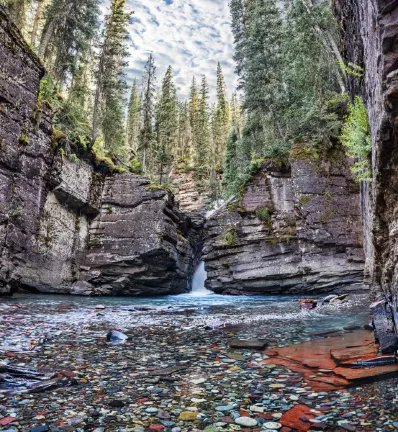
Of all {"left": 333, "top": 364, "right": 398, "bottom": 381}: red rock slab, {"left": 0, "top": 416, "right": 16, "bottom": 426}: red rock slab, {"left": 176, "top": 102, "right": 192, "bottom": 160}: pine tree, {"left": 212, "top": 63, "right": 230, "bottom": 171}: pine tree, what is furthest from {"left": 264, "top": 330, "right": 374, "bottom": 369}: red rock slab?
{"left": 176, "top": 102, "right": 192, "bottom": 160}: pine tree

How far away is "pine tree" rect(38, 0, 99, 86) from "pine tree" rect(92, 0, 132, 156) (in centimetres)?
181

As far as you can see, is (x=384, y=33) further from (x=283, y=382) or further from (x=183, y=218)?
(x=183, y=218)

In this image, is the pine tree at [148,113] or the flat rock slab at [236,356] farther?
the pine tree at [148,113]

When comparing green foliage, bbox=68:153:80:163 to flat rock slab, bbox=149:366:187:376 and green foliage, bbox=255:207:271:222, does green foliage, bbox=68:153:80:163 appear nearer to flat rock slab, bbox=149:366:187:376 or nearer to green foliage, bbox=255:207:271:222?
green foliage, bbox=255:207:271:222

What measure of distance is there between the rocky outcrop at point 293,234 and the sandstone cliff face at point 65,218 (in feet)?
14.5

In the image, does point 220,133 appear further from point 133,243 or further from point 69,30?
point 133,243

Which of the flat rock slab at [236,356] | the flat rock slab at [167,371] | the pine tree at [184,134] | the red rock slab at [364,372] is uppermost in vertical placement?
the pine tree at [184,134]

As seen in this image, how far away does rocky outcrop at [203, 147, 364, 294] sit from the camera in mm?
21391

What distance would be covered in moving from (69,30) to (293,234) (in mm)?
26724

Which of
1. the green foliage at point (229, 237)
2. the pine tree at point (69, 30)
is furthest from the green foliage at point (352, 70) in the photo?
the pine tree at point (69, 30)

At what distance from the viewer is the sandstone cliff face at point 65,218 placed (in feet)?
46.6

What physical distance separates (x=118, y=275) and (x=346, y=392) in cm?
2057

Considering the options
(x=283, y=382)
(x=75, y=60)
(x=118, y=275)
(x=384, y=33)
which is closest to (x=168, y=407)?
(x=283, y=382)

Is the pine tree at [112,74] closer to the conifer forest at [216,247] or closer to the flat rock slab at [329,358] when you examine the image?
the conifer forest at [216,247]
